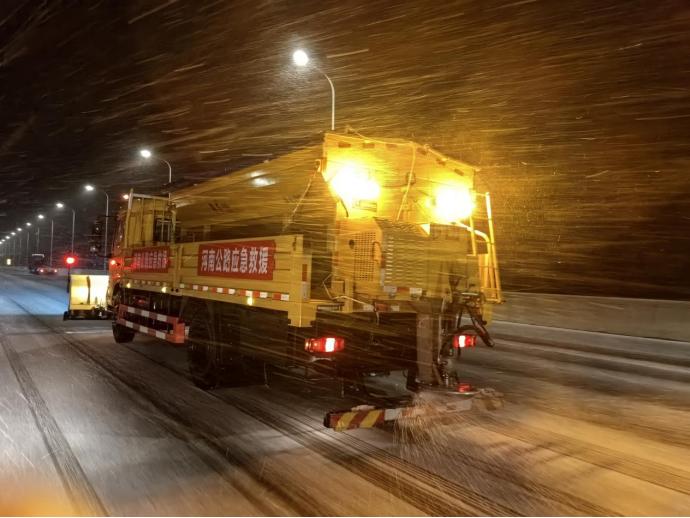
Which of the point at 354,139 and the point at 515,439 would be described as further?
the point at 354,139

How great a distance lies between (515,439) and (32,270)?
237 ft

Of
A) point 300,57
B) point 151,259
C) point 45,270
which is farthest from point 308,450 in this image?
point 45,270

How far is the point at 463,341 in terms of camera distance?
6570 mm

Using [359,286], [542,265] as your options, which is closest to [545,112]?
[542,265]

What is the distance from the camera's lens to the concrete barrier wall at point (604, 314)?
12.7 meters

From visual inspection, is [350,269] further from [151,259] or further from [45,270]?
[45,270]

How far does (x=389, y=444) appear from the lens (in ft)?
17.3

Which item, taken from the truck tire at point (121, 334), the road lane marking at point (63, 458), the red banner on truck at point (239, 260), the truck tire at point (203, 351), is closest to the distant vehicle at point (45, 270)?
the truck tire at point (121, 334)

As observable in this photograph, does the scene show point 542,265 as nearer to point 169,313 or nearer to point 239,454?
point 169,313

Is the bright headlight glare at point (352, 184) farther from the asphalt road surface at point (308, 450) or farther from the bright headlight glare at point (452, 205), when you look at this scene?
the asphalt road surface at point (308, 450)

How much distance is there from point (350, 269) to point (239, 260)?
1.64m

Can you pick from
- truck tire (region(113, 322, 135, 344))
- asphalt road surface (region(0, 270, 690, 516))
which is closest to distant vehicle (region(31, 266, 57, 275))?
truck tire (region(113, 322, 135, 344))

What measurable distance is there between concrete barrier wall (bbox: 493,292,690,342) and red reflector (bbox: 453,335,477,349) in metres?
8.37

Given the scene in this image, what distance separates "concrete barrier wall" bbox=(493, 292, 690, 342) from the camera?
12688 mm
